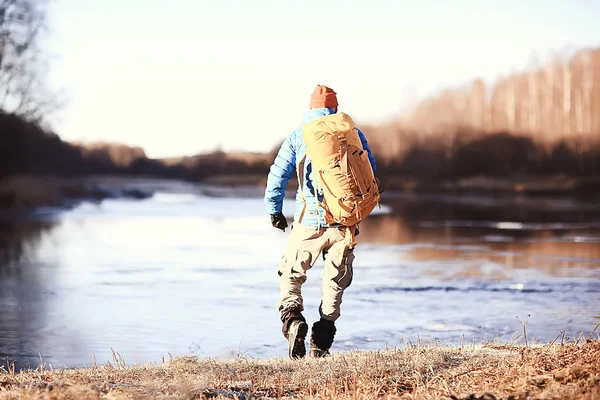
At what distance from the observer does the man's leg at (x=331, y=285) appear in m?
7.00

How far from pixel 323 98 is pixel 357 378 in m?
2.38

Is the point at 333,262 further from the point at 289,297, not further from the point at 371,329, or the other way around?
the point at 371,329

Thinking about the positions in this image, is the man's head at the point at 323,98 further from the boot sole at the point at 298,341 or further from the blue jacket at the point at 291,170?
the boot sole at the point at 298,341

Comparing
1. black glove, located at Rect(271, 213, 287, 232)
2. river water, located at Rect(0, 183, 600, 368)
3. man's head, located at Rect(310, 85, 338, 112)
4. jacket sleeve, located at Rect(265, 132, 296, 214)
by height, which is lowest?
river water, located at Rect(0, 183, 600, 368)

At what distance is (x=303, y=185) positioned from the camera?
22.9 ft

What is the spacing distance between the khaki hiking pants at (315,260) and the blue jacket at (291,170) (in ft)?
0.35

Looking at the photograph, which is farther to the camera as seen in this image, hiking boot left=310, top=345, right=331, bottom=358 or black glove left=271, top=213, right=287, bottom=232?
black glove left=271, top=213, right=287, bottom=232

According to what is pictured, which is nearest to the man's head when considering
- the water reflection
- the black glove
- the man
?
the man

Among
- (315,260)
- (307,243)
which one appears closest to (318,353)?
(315,260)

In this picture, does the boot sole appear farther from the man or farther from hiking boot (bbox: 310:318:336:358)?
hiking boot (bbox: 310:318:336:358)

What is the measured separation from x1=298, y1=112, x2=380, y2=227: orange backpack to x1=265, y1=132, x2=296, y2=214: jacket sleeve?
0.77ft

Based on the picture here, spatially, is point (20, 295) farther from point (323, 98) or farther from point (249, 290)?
point (323, 98)

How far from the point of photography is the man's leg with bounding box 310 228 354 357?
276 inches

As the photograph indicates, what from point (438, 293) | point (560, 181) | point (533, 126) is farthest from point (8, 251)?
point (560, 181)
